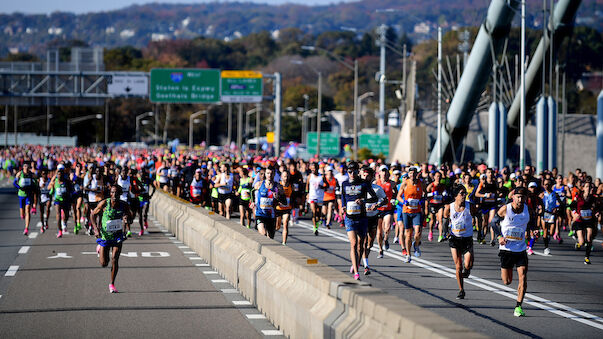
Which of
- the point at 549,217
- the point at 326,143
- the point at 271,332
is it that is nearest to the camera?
the point at 271,332

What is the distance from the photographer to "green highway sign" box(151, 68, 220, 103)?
61281mm

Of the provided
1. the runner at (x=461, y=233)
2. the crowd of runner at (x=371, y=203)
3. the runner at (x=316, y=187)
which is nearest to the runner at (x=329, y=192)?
the crowd of runner at (x=371, y=203)

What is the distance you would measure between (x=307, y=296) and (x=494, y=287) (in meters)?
5.69

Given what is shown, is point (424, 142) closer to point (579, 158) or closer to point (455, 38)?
point (579, 158)

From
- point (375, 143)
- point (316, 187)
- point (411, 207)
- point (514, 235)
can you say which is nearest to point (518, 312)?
point (514, 235)

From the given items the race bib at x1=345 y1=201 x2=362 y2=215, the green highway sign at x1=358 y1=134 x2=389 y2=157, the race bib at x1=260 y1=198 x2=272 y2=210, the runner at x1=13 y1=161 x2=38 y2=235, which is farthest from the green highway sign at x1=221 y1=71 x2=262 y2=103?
the race bib at x1=345 y1=201 x2=362 y2=215

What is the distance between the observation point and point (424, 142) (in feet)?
178

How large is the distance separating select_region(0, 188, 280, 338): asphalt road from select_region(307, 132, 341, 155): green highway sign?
147 feet

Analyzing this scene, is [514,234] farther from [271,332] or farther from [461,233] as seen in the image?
[271,332]

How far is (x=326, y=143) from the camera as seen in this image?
66125 millimetres

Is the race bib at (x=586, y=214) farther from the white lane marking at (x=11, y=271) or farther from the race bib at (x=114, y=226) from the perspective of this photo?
the white lane marking at (x=11, y=271)

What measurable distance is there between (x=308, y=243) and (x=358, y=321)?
13.8 m

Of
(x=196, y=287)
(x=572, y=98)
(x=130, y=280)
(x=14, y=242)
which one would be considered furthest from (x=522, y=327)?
(x=572, y=98)

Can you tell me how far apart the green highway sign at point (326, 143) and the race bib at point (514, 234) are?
52.8 m
